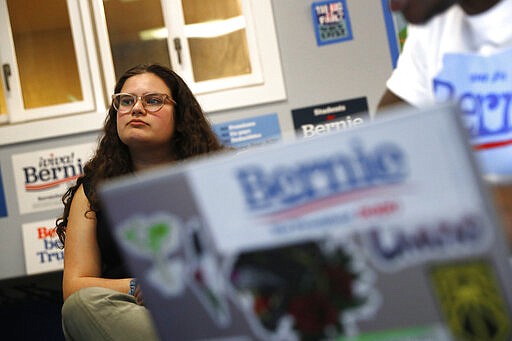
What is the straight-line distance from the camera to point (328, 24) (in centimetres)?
323

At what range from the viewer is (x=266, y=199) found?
646mm

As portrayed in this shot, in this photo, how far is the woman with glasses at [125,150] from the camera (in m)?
1.95

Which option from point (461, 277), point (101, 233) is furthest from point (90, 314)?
point (461, 277)

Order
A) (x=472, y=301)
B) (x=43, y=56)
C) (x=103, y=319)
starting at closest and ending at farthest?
(x=472, y=301) < (x=103, y=319) < (x=43, y=56)

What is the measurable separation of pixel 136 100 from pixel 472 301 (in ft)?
5.45

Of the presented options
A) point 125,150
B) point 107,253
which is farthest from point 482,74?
point 125,150

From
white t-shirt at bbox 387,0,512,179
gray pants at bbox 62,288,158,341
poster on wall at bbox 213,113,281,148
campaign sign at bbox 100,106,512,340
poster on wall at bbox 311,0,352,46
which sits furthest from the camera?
poster on wall at bbox 311,0,352,46

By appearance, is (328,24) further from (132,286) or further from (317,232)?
(317,232)

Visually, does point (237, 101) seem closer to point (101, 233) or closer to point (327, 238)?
point (101, 233)

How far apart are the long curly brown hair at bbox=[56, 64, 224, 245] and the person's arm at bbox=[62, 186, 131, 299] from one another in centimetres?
12

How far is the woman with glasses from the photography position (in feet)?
6.40

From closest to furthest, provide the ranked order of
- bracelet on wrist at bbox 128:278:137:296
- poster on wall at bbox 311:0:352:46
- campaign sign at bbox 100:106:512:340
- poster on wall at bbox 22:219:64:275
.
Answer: campaign sign at bbox 100:106:512:340, bracelet on wrist at bbox 128:278:137:296, poster on wall at bbox 22:219:64:275, poster on wall at bbox 311:0:352:46

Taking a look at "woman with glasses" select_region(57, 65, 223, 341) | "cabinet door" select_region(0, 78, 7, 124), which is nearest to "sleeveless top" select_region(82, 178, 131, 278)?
"woman with glasses" select_region(57, 65, 223, 341)

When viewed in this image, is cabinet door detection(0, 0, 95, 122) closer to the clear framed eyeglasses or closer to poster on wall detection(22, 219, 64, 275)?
poster on wall detection(22, 219, 64, 275)
